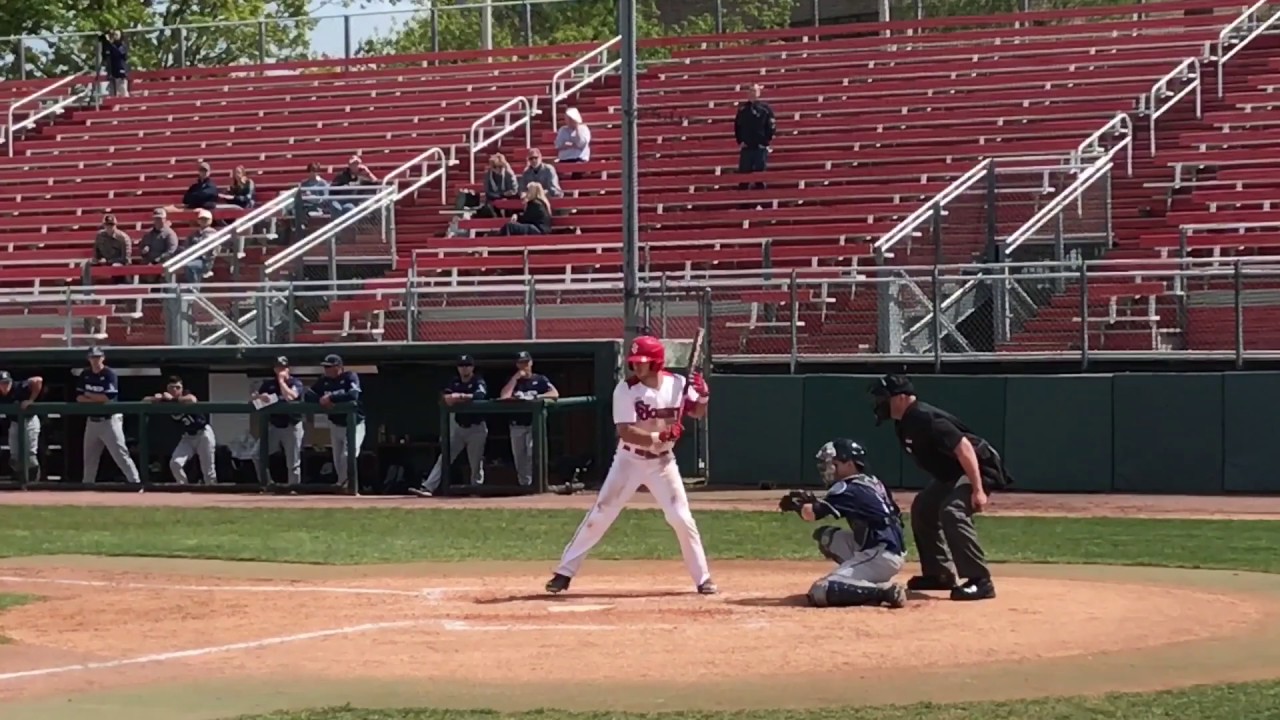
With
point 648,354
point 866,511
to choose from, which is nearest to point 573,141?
point 648,354

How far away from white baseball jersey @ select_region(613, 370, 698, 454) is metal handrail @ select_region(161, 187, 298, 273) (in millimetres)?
15123

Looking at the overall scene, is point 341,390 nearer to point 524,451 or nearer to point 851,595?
point 524,451

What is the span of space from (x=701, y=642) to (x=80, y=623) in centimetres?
402

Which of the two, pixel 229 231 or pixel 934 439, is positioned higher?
pixel 229 231

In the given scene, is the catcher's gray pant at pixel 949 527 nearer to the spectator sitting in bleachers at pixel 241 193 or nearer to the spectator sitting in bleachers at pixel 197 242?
the spectator sitting in bleachers at pixel 197 242

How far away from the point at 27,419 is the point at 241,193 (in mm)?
6336

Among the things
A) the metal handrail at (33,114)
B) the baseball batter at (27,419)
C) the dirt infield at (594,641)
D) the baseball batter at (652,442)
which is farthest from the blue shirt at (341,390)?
the metal handrail at (33,114)

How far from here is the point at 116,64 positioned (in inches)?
1529

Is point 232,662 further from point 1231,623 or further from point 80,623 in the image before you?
point 1231,623

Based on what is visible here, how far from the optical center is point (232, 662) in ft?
35.9

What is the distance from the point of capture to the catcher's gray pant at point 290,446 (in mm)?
24812

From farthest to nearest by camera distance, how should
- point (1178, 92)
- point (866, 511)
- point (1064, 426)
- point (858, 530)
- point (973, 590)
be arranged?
1. point (1178, 92)
2. point (1064, 426)
3. point (973, 590)
4. point (858, 530)
5. point (866, 511)

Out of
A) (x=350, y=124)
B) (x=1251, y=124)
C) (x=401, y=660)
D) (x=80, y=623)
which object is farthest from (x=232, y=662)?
(x=350, y=124)

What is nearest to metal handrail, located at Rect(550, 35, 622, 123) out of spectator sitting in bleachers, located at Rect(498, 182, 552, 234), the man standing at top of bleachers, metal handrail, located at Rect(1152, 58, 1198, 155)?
the man standing at top of bleachers
